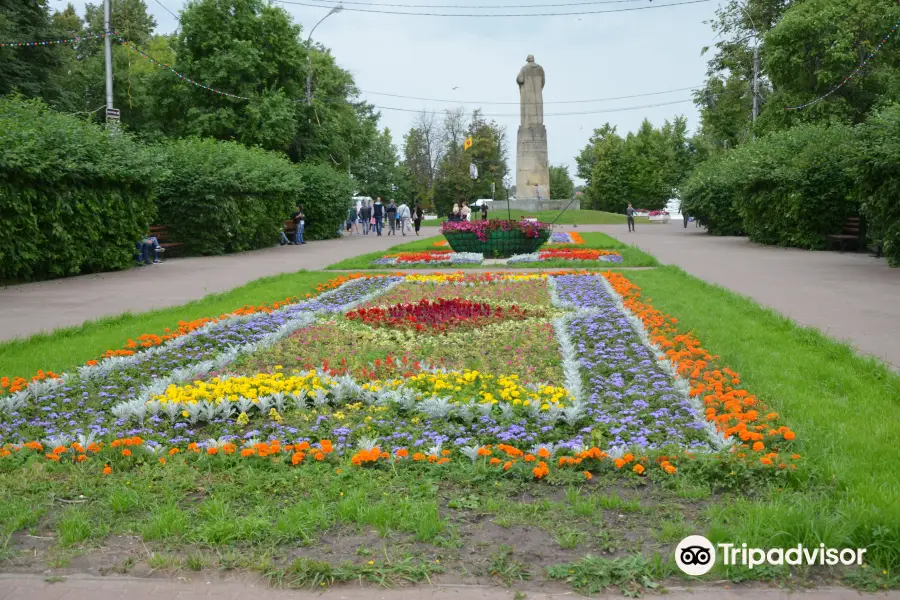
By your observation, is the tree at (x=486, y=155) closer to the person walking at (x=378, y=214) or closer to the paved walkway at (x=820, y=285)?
the person walking at (x=378, y=214)

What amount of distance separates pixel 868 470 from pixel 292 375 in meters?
4.59

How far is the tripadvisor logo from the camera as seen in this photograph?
3496 mm

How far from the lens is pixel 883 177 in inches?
638

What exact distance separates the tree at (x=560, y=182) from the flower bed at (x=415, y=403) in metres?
103

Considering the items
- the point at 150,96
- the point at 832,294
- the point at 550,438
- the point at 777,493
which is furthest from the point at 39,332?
the point at 150,96

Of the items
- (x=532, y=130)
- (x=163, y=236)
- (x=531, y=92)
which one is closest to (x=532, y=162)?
(x=532, y=130)

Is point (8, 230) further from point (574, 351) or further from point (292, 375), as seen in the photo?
point (574, 351)

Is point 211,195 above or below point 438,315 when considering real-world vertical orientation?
above

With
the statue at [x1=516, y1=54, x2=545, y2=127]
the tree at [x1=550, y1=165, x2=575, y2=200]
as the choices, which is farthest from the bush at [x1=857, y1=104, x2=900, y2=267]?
the tree at [x1=550, y1=165, x2=575, y2=200]

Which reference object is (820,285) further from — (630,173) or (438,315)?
(630,173)

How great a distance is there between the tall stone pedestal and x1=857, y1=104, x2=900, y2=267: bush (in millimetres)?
31876

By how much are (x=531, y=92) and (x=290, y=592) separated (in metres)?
46.5

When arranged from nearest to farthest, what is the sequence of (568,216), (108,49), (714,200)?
(108,49) → (714,200) → (568,216)

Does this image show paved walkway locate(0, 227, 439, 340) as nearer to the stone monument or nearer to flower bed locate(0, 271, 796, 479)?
flower bed locate(0, 271, 796, 479)
